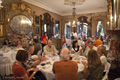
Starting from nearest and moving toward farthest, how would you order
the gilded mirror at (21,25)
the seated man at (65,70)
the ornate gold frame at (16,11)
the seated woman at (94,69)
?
the seated man at (65,70), the seated woman at (94,69), the ornate gold frame at (16,11), the gilded mirror at (21,25)

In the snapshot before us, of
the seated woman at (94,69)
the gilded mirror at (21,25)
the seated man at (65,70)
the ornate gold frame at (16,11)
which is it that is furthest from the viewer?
the gilded mirror at (21,25)

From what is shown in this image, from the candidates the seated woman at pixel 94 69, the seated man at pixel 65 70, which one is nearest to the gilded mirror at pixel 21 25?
the seated man at pixel 65 70

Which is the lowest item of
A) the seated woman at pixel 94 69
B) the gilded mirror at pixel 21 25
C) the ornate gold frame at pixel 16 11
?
the seated woman at pixel 94 69

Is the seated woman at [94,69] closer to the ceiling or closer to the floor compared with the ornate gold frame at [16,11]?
closer to the floor

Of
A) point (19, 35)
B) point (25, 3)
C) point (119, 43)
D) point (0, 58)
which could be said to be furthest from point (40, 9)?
point (119, 43)

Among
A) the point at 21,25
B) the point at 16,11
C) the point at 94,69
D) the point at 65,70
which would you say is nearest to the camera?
the point at 65,70

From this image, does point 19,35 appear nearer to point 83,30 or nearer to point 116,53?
point 116,53

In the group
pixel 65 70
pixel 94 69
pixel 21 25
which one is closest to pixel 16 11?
pixel 21 25

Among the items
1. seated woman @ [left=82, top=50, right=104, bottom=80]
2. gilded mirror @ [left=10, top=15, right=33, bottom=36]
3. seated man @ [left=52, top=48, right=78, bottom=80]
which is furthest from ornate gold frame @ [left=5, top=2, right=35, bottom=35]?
seated woman @ [left=82, top=50, right=104, bottom=80]

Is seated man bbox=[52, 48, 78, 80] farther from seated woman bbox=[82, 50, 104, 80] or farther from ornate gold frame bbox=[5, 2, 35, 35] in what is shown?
ornate gold frame bbox=[5, 2, 35, 35]

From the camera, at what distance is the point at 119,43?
5.65ft

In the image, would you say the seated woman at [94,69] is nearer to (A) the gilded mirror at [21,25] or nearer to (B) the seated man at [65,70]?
(B) the seated man at [65,70]

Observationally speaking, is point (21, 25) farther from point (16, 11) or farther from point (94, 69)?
point (94, 69)

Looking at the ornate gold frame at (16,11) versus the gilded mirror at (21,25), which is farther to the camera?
the gilded mirror at (21,25)
